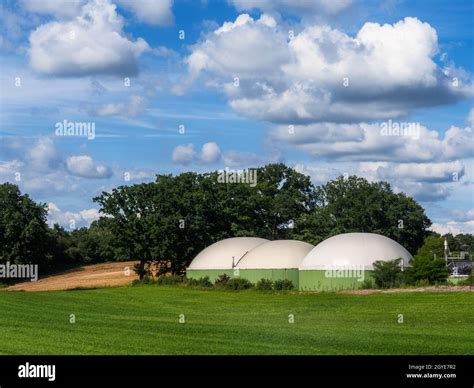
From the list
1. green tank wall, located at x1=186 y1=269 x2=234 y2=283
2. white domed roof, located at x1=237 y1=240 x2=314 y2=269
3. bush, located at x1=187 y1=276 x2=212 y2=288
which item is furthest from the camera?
green tank wall, located at x1=186 y1=269 x2=234 y2=283

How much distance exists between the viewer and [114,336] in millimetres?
24438

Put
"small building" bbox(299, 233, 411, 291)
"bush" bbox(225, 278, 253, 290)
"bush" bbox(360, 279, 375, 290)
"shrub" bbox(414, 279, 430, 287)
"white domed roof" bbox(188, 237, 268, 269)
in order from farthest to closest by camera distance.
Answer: "white domed roof" bbox(188, 237, 268, 269) → "bush" bbox(225, 278, 253, 290) → "small building" bbox(299, 233, 411, 291) → "bush" bbox(360, 279, 375, 290) → "shrub" bbox(414, 279, 430, 287)

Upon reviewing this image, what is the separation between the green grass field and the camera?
2208 cm

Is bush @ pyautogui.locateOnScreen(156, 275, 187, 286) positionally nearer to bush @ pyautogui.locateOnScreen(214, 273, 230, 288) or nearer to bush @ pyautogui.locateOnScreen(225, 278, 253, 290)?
bush @ pyautogui.locateOnScreen(214, 273, 230, 288)

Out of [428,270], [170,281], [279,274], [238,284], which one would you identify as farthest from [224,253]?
[428,270]

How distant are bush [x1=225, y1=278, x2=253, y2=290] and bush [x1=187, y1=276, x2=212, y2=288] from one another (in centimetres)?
264

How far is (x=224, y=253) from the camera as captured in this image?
220 feet

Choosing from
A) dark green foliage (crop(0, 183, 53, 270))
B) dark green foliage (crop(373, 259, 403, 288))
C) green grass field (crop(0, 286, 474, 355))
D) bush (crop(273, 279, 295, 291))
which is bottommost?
green grass field (crop(0, 286, 474, 355))

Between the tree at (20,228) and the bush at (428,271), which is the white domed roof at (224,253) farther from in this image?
the tree at (20,228)

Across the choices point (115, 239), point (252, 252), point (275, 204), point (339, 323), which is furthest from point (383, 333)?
point (275, 204)

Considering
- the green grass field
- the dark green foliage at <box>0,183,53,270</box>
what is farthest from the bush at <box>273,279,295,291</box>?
the dark green foliage at <box>0,183,53,270</box>

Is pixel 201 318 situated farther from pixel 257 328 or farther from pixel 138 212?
pixel 138 212
